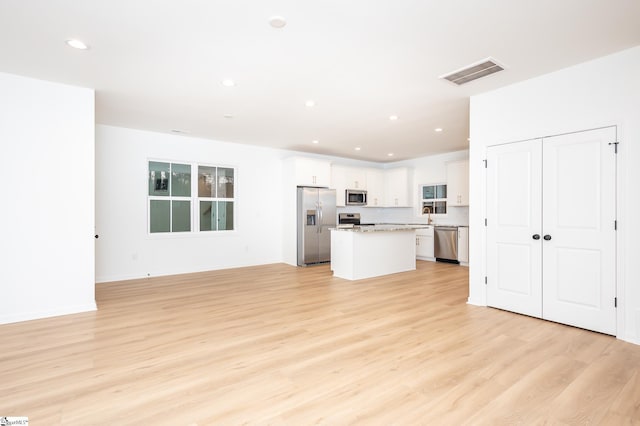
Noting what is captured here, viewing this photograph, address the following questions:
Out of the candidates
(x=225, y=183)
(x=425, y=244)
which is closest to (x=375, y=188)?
(x=425, y=244)

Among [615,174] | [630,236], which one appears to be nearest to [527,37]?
[615,174]

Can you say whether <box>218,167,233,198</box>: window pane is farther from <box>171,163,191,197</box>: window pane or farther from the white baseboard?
the white baseboard

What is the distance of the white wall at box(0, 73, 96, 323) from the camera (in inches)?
140

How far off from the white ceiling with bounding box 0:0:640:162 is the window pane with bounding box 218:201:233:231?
2.49 m

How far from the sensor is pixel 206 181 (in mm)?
6715

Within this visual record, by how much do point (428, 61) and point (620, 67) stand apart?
1.78m

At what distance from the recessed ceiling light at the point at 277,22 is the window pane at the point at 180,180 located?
15.1 ft

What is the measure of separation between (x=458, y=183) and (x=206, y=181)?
5705 mm

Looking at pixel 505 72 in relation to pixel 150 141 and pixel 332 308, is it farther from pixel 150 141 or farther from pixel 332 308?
pixel 150 141

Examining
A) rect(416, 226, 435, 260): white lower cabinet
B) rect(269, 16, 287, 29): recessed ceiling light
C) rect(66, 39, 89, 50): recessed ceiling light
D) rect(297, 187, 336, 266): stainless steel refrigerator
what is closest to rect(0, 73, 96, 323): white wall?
rect(66, 39, 89, 50): recessed ceiling light

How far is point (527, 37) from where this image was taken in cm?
275

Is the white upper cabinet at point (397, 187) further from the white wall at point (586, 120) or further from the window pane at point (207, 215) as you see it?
the window pane at point (207, 215)

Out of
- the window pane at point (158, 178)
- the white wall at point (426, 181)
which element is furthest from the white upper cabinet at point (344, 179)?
the window pane at point (158, 178)

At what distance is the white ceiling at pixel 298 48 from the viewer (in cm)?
238
